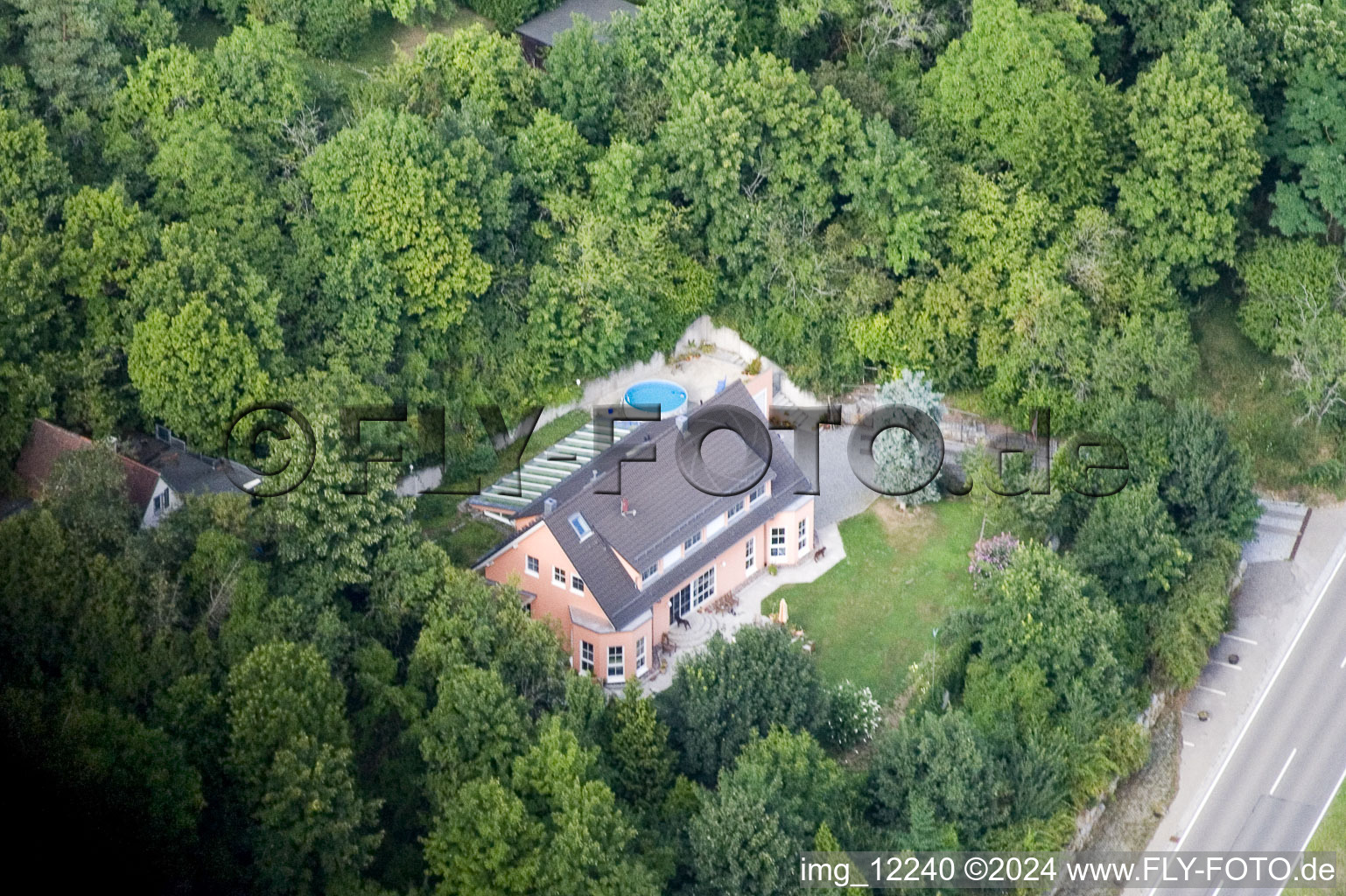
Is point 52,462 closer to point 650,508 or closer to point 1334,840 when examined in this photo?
point 650,508

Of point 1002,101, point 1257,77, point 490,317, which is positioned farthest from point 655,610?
point 1257,77

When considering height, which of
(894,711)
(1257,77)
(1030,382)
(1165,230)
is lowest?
(894,711)

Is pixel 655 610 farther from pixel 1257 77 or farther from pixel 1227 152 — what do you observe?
pixel 1257 77

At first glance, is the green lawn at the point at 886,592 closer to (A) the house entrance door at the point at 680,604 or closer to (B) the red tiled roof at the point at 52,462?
(A) the house entrance door at the point at 680,604

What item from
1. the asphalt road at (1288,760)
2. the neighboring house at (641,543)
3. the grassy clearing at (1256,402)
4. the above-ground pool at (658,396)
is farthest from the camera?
the grassy clearing at (1256,402)

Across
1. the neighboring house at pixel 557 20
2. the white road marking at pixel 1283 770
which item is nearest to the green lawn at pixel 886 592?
the white road marking at pixel 1283 770

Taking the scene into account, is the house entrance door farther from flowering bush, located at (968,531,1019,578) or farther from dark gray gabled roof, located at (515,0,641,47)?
dark gray gabled roof, located at (515,0,641,47)

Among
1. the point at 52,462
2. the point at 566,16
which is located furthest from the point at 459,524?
the point at 566,16
